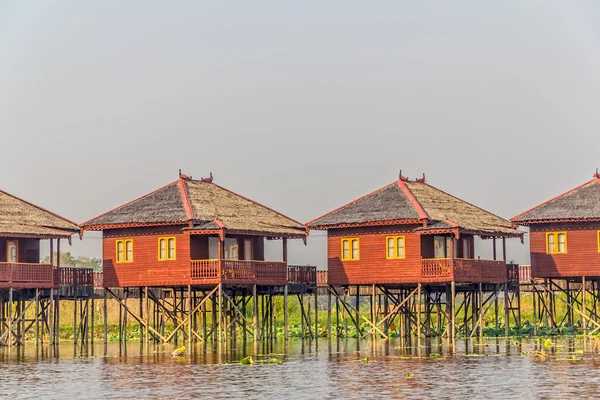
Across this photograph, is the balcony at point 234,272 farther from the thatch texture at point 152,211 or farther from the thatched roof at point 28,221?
the thatched roof at point 28,221

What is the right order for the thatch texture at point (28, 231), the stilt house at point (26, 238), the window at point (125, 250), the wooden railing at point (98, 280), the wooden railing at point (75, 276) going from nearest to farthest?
the stilt house at point (26, 238), the thatch texture at point (28, 231), the window at point (125, 250), the wooden railing at point (75, 276), the wooden railing at point (98, 280)

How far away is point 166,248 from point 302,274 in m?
8.37

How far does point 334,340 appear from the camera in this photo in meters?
72.2

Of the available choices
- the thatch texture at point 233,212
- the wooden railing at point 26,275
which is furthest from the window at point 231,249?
the wooden railing at point 26,275

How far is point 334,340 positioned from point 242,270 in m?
9.30

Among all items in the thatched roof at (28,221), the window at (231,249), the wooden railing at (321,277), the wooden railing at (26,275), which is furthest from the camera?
the wooden railing at (321,277)

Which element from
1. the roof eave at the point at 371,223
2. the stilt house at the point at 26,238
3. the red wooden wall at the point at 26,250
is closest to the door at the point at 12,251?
the stilt house at the point at 26,238

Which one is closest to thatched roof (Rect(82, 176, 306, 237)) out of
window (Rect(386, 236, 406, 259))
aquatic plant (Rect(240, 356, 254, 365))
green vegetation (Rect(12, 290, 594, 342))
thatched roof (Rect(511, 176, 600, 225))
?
window (Rect(386, 236, 406, 259))

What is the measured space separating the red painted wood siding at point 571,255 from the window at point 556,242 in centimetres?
16

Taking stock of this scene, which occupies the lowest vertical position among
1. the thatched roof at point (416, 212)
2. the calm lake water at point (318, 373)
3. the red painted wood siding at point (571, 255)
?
the calm lake water at point (318, 373)

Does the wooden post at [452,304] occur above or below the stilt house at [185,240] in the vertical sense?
below

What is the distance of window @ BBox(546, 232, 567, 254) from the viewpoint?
226ft

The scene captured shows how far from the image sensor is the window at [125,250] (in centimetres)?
6712

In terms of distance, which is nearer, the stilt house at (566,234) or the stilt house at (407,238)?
the stilt house at (407,238)
